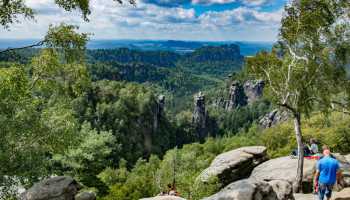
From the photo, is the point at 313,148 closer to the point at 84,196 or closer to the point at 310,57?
the point at 310,57

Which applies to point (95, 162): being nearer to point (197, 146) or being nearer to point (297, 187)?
point (297, 187)

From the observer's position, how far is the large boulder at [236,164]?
37438 mm

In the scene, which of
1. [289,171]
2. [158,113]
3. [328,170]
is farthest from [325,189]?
[158,113]

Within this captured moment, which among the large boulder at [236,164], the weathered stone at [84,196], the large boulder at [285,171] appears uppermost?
the weathered stone at [84,196]

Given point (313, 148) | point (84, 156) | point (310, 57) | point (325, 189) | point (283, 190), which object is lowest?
point (84, 156)

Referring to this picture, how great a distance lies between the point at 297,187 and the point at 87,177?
20535 millimetres

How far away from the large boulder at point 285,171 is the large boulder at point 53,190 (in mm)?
16707

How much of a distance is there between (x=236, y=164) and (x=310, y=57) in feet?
43.6

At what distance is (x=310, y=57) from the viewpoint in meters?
29.3

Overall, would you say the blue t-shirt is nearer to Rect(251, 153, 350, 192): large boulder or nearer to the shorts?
the shorts

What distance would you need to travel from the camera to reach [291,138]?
78.9m

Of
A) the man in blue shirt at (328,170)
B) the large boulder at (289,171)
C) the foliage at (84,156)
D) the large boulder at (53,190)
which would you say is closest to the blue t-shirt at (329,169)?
the man in blue shirt at (328,170)

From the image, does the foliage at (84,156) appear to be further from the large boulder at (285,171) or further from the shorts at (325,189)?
the shorts at (325,189)

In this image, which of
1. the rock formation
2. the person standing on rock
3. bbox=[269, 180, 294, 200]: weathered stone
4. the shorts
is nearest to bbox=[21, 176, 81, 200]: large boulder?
bbox=[269, 180, 294, 200]: weathered stone
